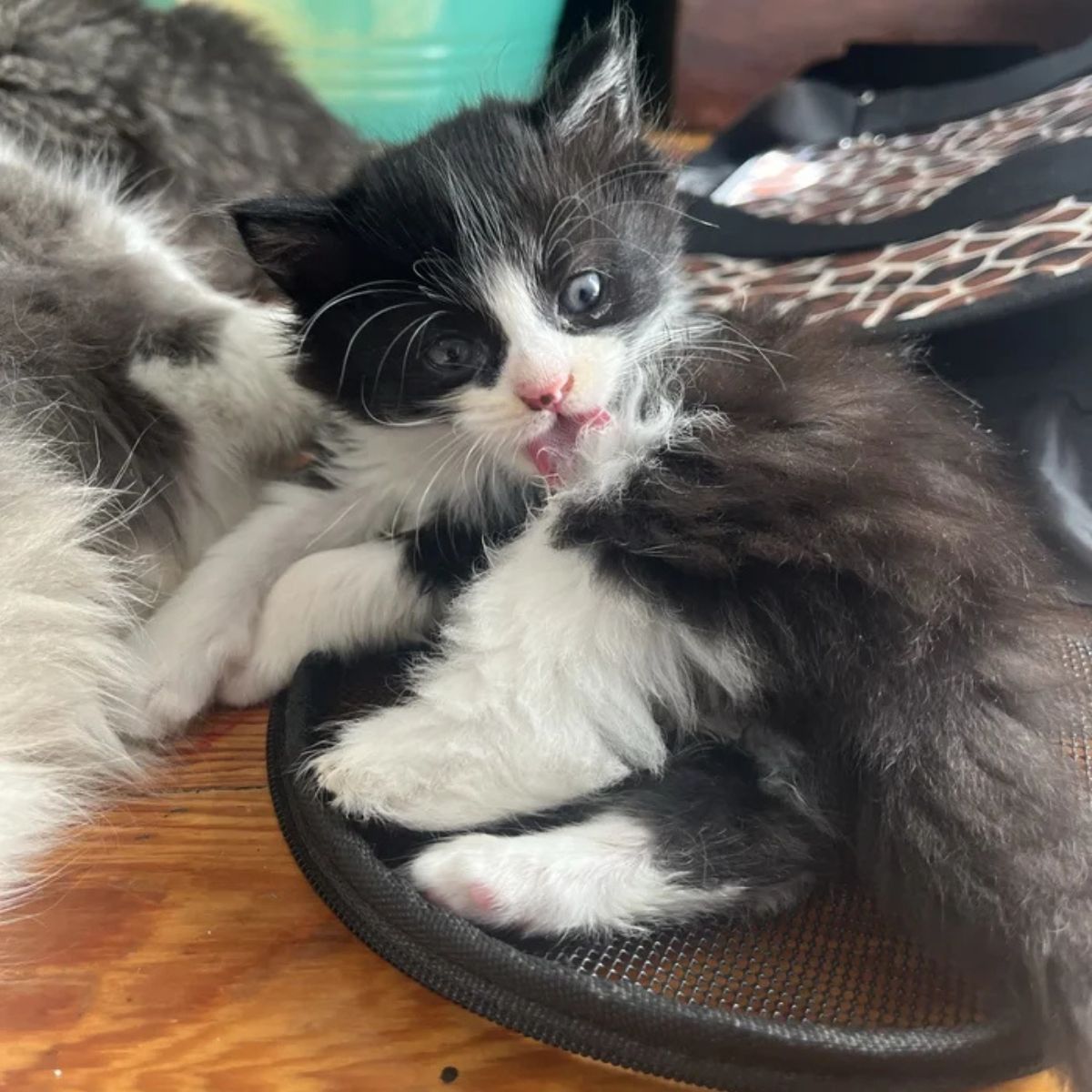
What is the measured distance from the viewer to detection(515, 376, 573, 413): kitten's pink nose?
93cm

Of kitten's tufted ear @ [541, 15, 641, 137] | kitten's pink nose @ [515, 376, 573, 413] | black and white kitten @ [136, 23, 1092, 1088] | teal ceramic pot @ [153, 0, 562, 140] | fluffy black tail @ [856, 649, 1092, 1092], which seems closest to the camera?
fluffy black tail @ [856, 649, 1092, 1092]

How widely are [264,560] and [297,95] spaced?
81 centimetres

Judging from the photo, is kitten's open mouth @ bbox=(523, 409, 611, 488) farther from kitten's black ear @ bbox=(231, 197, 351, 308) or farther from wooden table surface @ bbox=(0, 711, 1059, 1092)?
wooden table surface @ bbox=(0, 711, 1059, 1092)

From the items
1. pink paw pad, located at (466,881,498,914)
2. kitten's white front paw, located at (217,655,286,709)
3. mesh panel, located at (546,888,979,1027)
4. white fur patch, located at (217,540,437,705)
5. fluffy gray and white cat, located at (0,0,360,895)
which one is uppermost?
fluffy gray and white cat, located at (0,0,360,895)

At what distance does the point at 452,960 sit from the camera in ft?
2.54

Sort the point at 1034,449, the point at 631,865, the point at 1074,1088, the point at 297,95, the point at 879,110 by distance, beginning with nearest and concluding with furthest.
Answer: the point at 1074,1088, the point at 631,865, the point at 1034,449, the point at 297,95, the point at 879,110

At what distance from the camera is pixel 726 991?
2.49ft

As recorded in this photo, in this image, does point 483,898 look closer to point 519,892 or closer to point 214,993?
point 519,892

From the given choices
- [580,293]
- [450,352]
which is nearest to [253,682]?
[450,352]

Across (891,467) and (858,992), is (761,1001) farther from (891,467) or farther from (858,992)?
(891,467)

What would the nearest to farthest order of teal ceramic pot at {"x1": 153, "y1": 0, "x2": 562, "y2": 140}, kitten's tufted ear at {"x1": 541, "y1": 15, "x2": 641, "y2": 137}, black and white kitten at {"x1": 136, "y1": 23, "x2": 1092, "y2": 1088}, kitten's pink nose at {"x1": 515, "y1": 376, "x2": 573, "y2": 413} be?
black and white kitten at {"x1": 136, "y1": 23, "x2": 1092, "y2": 1088}
kitten's pink nose at {"x1": 515, "y1": 376, "x2": 573, "y2": 413}
kitten's tufted ear at {"x1": 541, "y1": 15, "x2": 641, "y2": 137}
teal ceramic pot at {"x1": 153, "y1": 0, "x2": 562, "y2": 140}

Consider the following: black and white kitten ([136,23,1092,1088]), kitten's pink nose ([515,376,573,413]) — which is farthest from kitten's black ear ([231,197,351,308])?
kitten's pink nose ([515,376,573,413])

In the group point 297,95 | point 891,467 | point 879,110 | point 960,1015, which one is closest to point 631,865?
point 960,1015

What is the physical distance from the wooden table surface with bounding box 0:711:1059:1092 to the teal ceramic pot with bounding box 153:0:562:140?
4.74ft
